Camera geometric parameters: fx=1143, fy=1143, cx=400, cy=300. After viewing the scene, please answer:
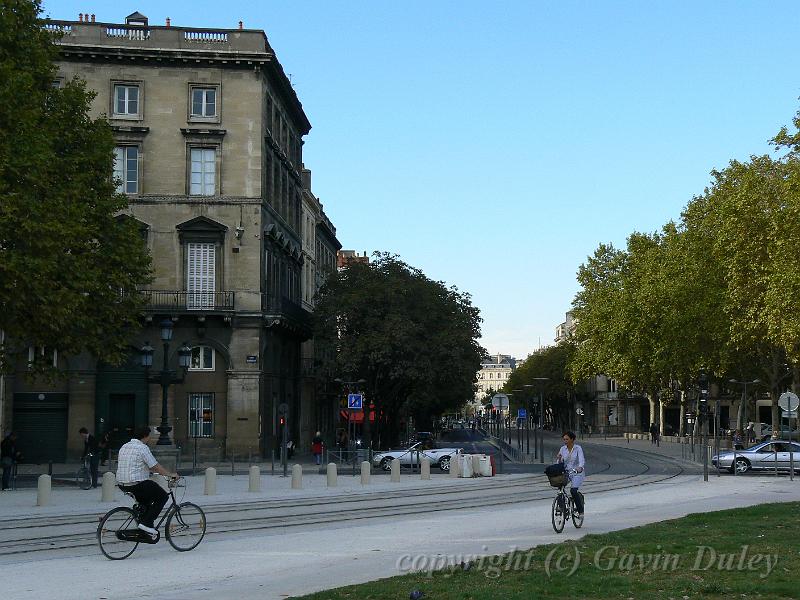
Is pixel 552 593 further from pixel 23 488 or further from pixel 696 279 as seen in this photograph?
pixel 696 279

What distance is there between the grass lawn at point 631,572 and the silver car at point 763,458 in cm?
2854

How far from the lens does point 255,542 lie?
59.7ft

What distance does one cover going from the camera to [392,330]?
59.0 metres

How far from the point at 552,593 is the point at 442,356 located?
48.9m

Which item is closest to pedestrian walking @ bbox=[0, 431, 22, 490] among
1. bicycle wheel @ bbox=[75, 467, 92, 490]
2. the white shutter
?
bicycle wheel @ bbox=[75, 467, 92, 490]

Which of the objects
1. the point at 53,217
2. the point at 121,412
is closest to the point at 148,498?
the point at 53,217

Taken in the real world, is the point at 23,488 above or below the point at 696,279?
below

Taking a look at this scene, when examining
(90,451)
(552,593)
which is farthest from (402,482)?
(552,593)

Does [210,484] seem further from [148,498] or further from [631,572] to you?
[631,572]

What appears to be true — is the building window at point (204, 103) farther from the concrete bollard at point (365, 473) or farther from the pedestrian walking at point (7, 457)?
the concrete bollard at point (365, 473)

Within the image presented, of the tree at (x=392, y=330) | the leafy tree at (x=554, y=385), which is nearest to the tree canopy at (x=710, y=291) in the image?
the tree at (x=392, y=330)

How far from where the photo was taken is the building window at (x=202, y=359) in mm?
52531

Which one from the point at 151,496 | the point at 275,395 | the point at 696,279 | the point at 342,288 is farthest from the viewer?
the point at 696,279

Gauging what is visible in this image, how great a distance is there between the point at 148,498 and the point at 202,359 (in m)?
36.7
